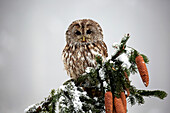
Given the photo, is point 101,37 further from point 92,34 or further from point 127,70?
point 127,70

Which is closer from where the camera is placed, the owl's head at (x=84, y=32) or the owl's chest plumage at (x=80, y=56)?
the owl's chest plumage at (x=80, y=56)

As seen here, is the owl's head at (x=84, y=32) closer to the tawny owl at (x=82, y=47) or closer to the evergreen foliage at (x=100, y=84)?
the tawny owl at (x=82, y=47)

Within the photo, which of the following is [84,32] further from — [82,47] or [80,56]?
[80,56]

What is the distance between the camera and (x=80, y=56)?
2.94 metres

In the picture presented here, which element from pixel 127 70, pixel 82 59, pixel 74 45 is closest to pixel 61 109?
pixel 127 70

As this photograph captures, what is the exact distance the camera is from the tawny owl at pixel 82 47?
292cm

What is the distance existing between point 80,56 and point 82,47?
0.21 metres

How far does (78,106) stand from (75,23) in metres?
2.09

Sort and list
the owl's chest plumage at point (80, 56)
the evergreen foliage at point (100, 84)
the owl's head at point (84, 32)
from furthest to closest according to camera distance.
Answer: the owl's head at point (84, 32) → the owl's chest plumage at point (80, 56) → the evergreen foliage at point (100, 84)

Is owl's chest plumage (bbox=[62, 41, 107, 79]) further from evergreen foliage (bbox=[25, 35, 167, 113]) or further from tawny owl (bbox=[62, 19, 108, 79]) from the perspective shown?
evergreen foliage (bbox=[25, 35, 167, 113])

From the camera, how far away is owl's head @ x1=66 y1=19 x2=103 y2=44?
310cm

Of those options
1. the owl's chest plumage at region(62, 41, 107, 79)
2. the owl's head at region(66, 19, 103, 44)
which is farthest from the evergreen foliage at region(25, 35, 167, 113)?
the owl's head at region(66, 19, 103, 44)

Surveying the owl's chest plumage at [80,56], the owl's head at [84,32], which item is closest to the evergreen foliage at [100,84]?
the owl's chest plumage at [80,56]

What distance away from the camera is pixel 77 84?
1.90 m
